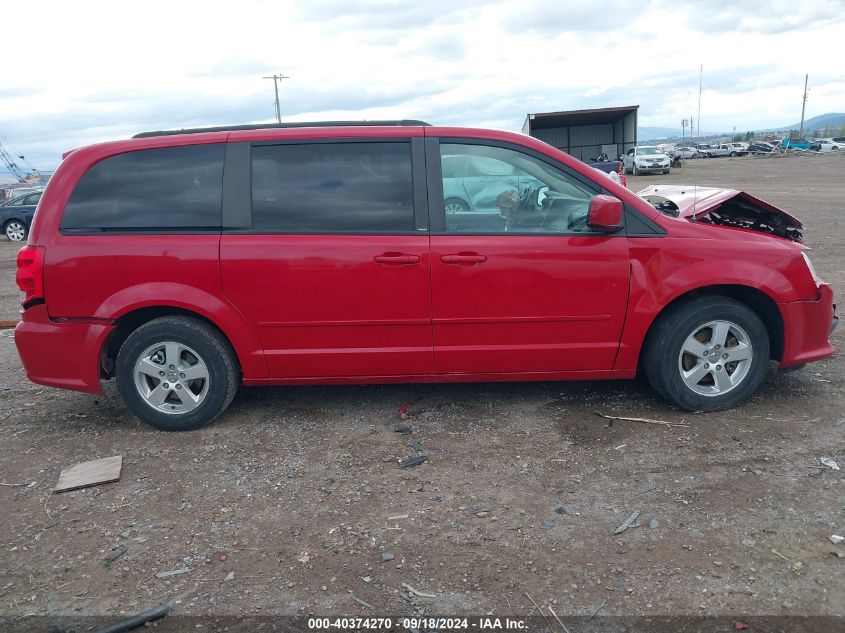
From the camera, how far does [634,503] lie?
10.8ft

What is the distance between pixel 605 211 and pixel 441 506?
6.26 ft

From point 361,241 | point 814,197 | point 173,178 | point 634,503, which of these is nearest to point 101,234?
point 173,178

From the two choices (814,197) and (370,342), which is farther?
(814,197)

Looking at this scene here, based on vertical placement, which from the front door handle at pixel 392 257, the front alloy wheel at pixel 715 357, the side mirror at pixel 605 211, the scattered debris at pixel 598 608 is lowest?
the scattered debris at pixel 598 608

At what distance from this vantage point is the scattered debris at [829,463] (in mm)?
3559

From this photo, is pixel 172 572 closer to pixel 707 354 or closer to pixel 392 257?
pixel 392 257

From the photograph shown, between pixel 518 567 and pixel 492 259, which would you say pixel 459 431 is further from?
pixel 518 567

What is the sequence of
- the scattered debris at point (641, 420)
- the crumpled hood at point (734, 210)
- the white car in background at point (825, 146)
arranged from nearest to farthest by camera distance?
the scattered debris at point (641, 420)
the crumpled hood at point (734, 210)
the white car in background at point (825, 146)

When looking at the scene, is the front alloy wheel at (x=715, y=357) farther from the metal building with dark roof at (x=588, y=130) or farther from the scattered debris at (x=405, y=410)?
the metal building with dark roof at (x=588, y=130)

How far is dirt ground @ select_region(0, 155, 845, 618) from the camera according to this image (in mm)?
2707

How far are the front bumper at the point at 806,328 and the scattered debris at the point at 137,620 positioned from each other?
381 centimetres

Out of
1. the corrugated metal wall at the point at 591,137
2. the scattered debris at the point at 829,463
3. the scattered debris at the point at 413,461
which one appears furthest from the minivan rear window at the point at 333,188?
the corrugated metal wall at the point at 591,137

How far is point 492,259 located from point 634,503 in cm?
159

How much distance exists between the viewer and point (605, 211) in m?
3.90
